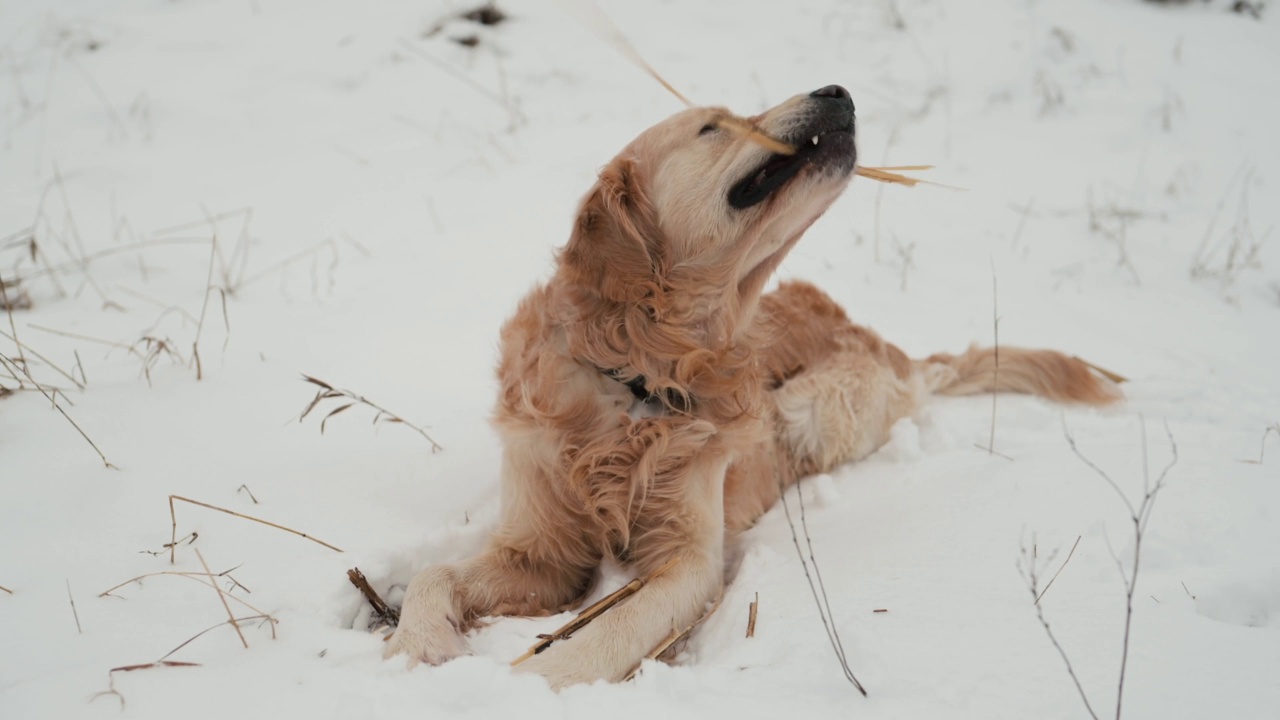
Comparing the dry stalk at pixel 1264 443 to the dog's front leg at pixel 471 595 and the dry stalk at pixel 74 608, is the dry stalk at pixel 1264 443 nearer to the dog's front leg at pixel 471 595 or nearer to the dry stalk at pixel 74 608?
the dog's front leg at pixel 471 595

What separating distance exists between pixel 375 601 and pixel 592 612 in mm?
569

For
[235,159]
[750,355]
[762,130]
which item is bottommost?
[750,355]

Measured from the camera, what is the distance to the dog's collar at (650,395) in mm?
2312

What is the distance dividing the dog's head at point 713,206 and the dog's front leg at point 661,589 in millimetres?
592

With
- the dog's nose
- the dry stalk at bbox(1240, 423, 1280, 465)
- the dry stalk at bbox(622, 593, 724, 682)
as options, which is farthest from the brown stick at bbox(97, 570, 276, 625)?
the dry stalk at bbox(1240, 423, 1280, 465)

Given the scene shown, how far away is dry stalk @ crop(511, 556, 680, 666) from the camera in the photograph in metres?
1.85

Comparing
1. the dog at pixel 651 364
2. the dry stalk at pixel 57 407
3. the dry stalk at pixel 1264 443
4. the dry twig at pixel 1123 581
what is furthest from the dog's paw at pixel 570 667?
the dry stalk at pixel 1264 443

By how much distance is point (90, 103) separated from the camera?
5.57 m

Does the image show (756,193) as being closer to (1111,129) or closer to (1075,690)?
(1075,690)

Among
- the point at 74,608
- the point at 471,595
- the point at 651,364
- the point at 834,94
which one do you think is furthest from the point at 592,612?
the point at 834,94

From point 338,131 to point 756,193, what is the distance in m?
4.27

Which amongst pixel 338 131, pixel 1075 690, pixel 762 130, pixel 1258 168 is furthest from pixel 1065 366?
pixel 338 131

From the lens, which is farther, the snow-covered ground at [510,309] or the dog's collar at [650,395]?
the dog's collar at [650,395]

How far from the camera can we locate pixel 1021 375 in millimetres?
3344
